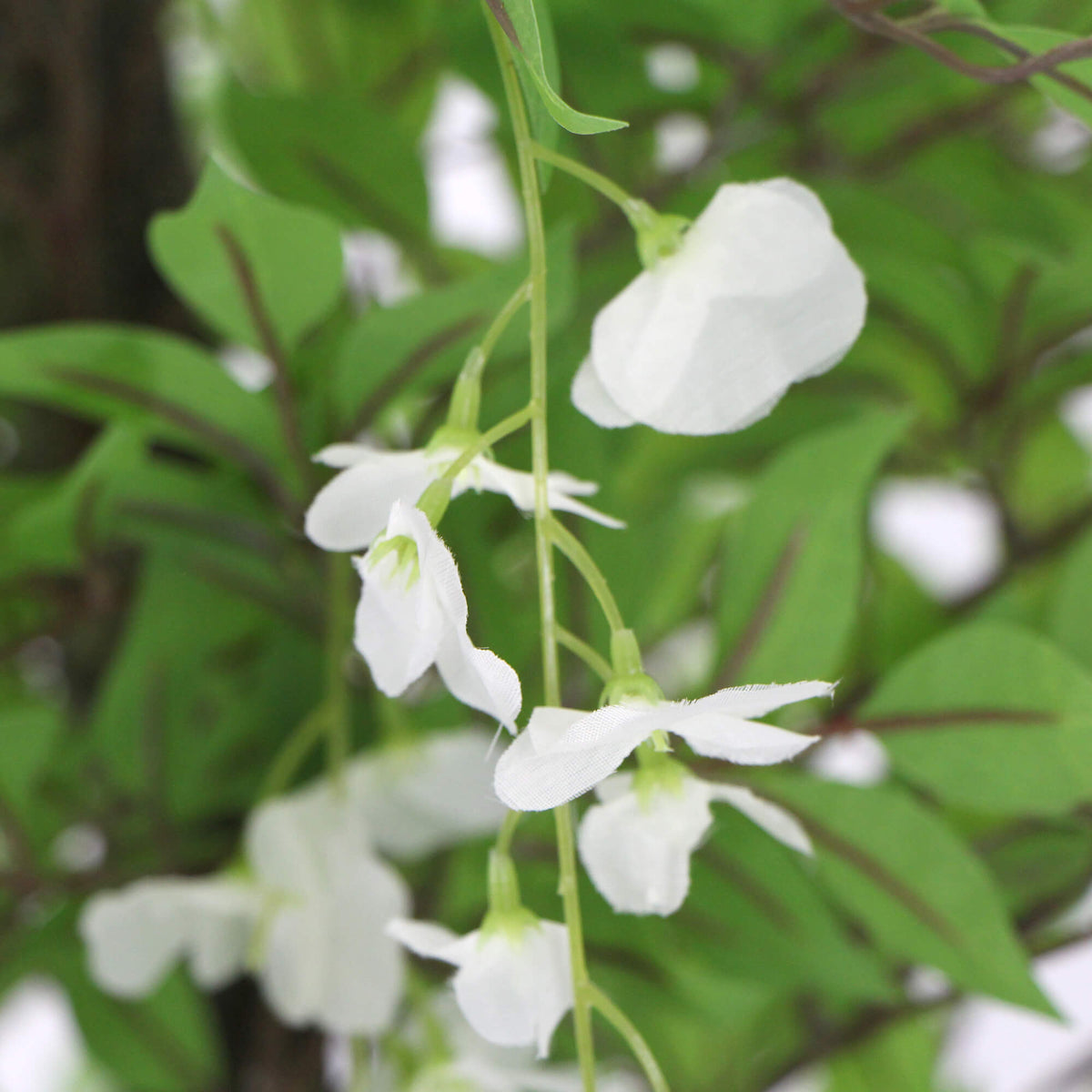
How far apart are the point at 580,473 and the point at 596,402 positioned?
6cm

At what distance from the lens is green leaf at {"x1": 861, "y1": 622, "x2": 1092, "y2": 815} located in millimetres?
160

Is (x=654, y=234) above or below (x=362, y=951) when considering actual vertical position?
above

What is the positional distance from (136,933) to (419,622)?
128 millimetres

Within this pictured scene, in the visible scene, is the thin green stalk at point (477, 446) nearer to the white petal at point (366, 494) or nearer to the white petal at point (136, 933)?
the white petal at point (366, 494)

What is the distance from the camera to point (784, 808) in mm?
171

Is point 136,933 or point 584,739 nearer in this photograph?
point 584,739

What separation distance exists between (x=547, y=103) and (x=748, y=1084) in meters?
0.28

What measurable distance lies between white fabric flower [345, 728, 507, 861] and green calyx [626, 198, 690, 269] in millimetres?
101

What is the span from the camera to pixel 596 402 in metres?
0.11

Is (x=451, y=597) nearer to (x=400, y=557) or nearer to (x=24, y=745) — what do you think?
(x=400, y=557)

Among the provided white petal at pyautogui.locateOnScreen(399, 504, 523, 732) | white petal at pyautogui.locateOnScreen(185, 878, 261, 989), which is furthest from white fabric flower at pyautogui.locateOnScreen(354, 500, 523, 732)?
white petal at pyautogui.locateOnScreen(185, 878, 261, 989)

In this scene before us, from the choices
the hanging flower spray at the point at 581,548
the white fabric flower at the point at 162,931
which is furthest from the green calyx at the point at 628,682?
the white fabric flower at the point at 162,931

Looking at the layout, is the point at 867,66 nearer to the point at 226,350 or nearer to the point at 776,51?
the point at 776,51

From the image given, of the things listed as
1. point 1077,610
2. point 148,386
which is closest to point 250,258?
point 148,386
